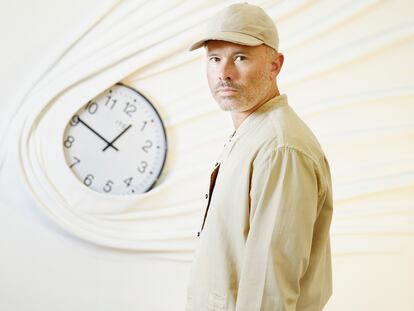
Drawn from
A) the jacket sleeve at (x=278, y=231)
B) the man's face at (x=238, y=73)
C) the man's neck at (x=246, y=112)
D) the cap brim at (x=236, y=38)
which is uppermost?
the cap brim at (x=236, y=38)

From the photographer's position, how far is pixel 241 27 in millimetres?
1179

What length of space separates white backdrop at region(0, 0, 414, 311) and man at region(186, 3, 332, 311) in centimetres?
119

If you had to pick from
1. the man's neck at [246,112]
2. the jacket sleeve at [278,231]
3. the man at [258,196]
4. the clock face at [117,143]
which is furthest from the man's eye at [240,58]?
the clock face at [117,143]

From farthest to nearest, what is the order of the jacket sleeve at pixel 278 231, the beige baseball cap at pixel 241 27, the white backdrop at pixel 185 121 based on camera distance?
the white backdrop at pixel 185 121, the beige baseball cap at pixel 241 27, the jacket sleeve at pixel 278 231

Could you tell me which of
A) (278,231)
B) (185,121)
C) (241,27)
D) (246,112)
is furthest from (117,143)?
(278,231)

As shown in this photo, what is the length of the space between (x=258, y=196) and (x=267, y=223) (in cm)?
5

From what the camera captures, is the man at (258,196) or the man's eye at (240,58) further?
the man's eye at (240,58)

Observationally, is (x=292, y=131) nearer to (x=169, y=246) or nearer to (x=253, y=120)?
(x=253, y=120)

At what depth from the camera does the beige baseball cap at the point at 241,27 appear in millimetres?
1173

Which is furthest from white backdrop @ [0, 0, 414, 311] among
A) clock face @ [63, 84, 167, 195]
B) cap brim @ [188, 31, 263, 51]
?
cap brim @ [188, 31, 263, 51]

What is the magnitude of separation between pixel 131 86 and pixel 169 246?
673 mm

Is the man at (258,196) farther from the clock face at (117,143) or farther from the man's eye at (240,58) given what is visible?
the clock face at (117,143)

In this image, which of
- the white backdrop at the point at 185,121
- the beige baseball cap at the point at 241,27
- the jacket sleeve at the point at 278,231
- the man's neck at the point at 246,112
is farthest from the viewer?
the white backdrop at the point at 185,121

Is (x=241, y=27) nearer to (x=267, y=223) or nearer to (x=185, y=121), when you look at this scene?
(x=267, y=223)
